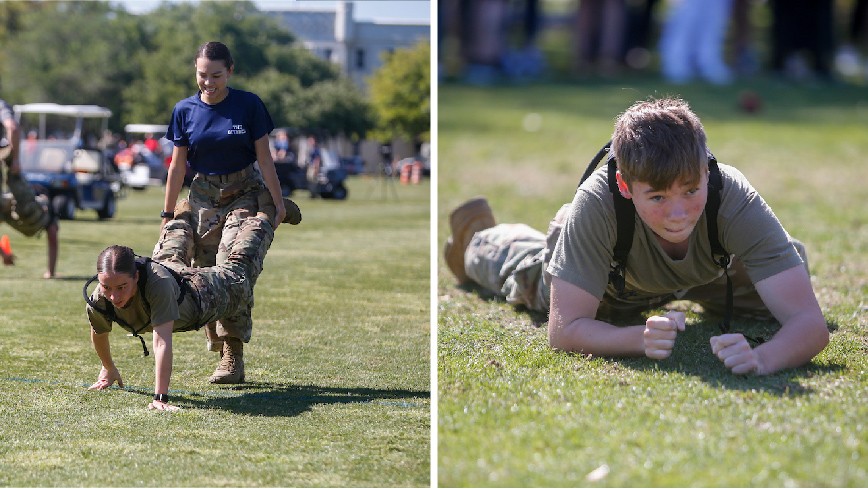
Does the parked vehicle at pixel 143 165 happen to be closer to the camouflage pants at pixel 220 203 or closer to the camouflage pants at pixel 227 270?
the camouflage pants at pixel 220 203

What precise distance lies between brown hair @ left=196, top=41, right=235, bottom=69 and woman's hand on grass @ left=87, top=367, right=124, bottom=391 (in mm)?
1402

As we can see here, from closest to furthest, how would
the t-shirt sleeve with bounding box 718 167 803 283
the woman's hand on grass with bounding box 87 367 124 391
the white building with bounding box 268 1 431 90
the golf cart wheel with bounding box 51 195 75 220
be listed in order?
the t-shirt sleeve with bounding box 718 167 803 283
the woman's hand on grass with bounding box 87 367 124 391
the white building with bounding box 268 1 431 90
the golf cart wheel with bounding box 51 195 75 220

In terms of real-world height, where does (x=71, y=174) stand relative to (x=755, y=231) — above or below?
below

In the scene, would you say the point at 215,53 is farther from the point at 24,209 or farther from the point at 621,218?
the point at 24,209

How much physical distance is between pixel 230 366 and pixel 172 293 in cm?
73

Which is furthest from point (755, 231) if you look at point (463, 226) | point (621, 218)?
point (463, 226)

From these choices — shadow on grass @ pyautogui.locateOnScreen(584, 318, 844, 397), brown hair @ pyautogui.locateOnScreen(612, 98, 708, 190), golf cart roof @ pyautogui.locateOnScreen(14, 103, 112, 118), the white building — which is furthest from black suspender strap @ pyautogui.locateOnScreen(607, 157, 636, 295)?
golf cart roof @ pyautogui.locateOnScreen(14, 103, 112, 118)

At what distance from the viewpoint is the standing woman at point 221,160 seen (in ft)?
17.7

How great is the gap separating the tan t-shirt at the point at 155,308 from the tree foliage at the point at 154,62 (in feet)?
28.7

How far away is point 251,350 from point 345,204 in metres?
16.3

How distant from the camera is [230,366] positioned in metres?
5.47

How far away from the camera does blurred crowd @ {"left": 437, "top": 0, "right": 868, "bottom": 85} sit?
2281 centimetres

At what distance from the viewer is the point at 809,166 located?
1364 cm

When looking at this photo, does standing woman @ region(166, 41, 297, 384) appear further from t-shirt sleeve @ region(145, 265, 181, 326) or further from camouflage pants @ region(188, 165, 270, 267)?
t-shirt sleeve @ region(145, 265, 181, 326)
